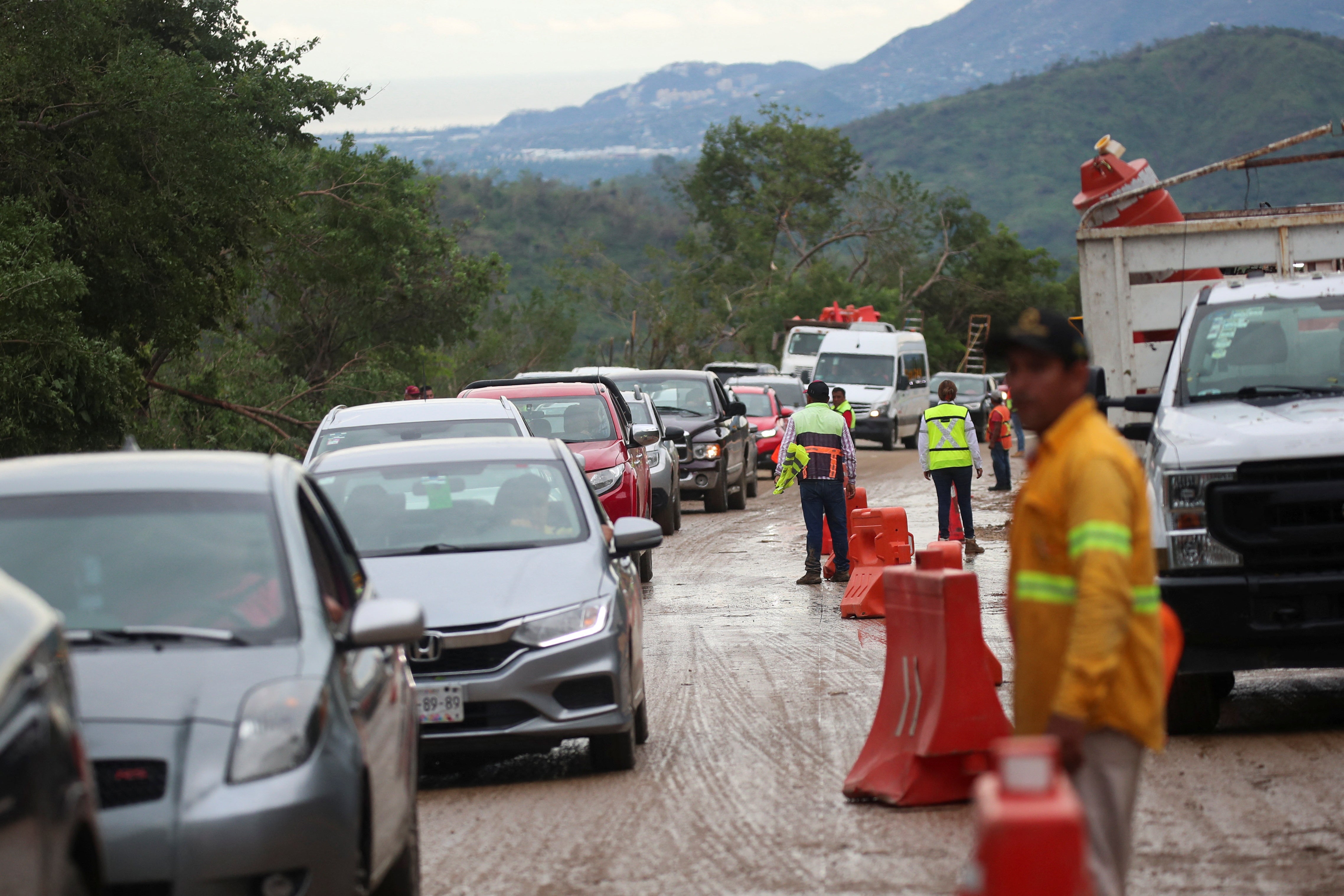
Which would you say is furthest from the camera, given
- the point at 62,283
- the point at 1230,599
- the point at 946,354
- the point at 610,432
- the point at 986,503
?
the point at 946,354

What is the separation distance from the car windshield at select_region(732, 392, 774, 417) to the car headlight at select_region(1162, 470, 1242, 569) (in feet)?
77.9

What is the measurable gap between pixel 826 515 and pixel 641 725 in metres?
7.78

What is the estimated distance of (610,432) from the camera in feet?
55.0

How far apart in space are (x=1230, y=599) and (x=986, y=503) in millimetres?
16908

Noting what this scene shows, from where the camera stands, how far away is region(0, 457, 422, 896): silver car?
4000 millimetres

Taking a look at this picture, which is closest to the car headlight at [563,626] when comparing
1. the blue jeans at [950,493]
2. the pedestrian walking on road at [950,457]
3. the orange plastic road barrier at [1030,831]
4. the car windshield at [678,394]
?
the orange plastic road barrier at [1030,831]

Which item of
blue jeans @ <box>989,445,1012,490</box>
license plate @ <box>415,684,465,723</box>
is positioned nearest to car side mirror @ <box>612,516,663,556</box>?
license plate @ <box>415,684,465,723</box>

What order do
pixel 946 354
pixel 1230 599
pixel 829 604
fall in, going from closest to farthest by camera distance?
pixel 1230 599
pixel 829 604
pixel 946 354

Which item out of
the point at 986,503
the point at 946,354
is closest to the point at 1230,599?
the point at 986,503

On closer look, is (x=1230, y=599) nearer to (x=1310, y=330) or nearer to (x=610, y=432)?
(x=1310, y=330)

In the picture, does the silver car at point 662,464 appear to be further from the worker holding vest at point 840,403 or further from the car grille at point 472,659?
the car grille at point 472,659

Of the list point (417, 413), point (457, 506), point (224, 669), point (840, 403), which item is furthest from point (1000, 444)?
point (224, 669)

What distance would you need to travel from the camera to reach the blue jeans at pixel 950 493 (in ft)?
56.2

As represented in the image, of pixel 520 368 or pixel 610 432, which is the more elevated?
pixel 610 432
